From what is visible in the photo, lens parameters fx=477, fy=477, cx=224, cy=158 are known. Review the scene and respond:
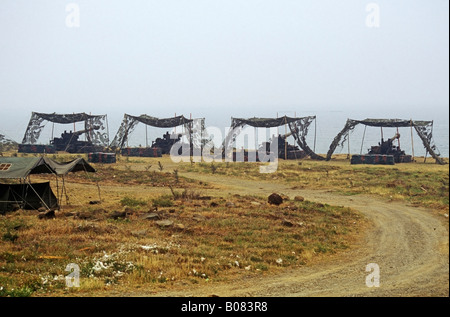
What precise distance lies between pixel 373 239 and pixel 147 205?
32.0ft

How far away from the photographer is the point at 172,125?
5169 cm

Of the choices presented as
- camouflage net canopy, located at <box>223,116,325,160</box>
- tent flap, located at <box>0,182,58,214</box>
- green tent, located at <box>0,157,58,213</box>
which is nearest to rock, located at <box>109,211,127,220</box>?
green tent, located at <box>0,157,58,213</box>

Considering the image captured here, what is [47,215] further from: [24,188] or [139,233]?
[139,233]

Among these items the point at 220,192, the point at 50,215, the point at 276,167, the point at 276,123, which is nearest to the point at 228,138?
the point at 276,123

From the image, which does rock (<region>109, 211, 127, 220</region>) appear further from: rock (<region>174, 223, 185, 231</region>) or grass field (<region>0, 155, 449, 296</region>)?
rock (<region>174, 223, 185, 231</region>)

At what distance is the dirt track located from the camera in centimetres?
996

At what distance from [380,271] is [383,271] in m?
0.07

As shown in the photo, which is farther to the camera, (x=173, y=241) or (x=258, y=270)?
(x=173, y=241)

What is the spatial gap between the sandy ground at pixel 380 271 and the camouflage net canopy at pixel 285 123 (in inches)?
1124

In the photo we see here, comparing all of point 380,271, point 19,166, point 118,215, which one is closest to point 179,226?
point 118,215

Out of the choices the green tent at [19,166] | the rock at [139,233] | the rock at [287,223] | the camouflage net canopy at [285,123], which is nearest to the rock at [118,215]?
the rock at [139,233]

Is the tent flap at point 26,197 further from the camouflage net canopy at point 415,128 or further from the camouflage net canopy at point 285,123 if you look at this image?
the camouflage net canopy at point 415,128
